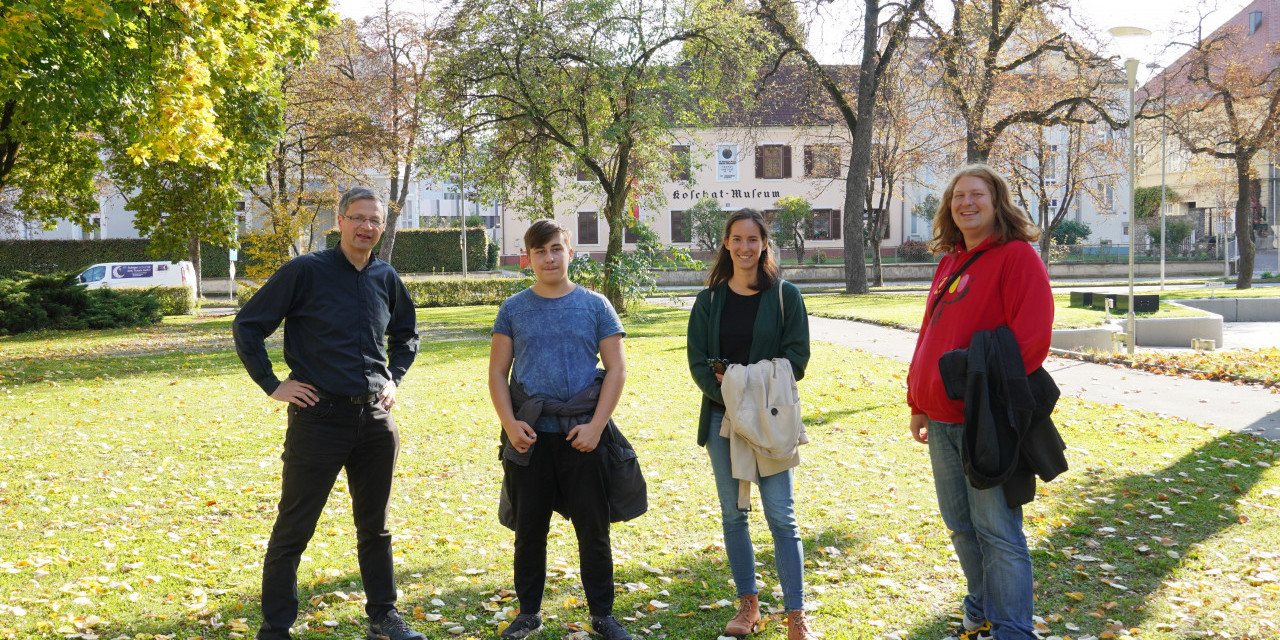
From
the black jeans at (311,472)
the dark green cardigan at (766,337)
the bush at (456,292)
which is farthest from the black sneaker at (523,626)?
the bush at (456,292)

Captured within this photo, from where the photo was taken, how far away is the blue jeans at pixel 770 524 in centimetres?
462

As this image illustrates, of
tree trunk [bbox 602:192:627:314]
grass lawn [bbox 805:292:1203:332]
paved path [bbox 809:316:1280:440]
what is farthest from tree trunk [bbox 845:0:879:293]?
paved path [bbox 809:316:1280:440]

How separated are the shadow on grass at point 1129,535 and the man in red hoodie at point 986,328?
2.23 feet

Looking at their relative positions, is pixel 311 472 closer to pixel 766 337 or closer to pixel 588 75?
pixel 766 337

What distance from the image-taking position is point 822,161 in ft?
168

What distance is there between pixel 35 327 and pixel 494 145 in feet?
39.4

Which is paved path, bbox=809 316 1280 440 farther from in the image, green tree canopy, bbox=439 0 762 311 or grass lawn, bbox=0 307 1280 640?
green tree canopy, bbox=439 0 762 311

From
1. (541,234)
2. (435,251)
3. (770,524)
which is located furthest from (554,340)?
(435,251)

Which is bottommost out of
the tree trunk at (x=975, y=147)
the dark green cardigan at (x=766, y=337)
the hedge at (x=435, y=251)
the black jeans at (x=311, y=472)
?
the black jeans at (x=311, y=472)

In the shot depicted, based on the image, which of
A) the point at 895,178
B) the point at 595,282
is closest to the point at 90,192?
the point at 595,282

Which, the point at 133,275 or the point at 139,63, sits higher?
the point at 139,63

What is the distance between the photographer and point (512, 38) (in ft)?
78.7

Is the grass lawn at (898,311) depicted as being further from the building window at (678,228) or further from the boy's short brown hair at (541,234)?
the building window at (678,228)

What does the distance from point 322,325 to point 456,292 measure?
32.5m
